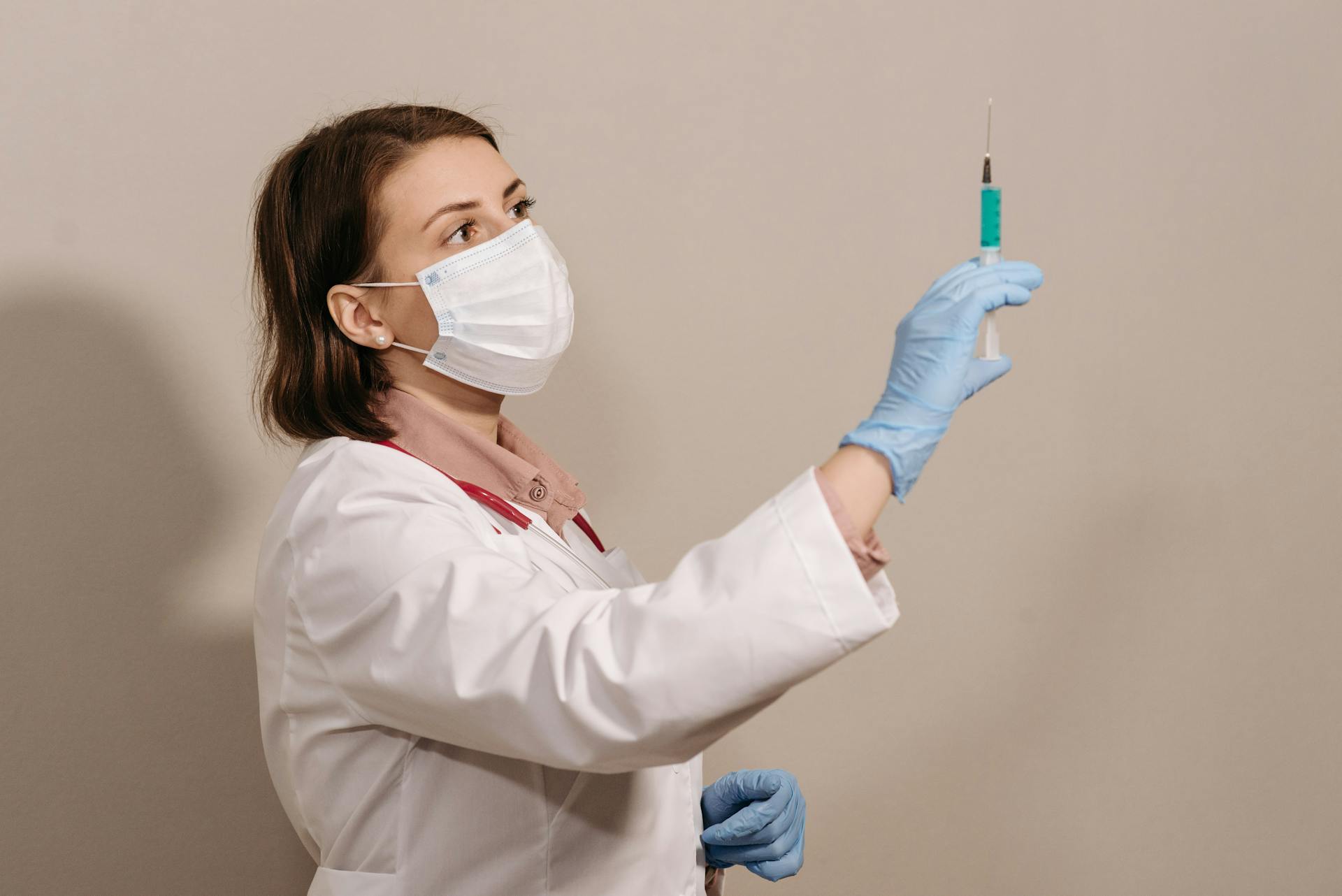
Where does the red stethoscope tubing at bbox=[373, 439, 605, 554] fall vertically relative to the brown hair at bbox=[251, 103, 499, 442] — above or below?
below

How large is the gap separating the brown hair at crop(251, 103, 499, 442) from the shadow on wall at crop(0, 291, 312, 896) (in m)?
0.46

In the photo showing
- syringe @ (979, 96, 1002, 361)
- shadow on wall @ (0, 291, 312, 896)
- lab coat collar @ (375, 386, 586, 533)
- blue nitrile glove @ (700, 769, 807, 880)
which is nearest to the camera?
syringe @ (979, 96, 1002, 361)

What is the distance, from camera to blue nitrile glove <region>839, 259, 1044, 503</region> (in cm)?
93

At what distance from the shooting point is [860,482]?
90 cm

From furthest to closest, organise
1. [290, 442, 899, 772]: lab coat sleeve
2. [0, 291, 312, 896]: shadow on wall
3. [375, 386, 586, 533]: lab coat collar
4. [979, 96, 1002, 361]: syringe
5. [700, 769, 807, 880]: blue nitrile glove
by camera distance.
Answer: [0, 291, 312, 896]: shadow on wall → [700, 769, 807, 880]: blue nitrile glove → [375, 386, 586, 533]: lab coat collar → [979, 96, 1002, 361]: syringe → [290, 442, 899, 772]: lab coat sleeve

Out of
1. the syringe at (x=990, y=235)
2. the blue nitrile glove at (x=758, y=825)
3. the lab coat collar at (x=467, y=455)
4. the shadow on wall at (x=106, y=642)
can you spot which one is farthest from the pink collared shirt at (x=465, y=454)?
the shadow on wall at (x=106, y=642)

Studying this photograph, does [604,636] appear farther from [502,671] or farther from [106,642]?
[106,642]

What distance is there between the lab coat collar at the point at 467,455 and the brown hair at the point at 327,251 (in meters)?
0.02

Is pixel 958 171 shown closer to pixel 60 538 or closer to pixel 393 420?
pixel 393 420

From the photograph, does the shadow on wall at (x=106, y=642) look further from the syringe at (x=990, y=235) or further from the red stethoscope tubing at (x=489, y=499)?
the syringe at (x=990, y=235)

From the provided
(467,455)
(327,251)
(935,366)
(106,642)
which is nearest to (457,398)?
(467,455)

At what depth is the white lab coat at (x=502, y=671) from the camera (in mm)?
834

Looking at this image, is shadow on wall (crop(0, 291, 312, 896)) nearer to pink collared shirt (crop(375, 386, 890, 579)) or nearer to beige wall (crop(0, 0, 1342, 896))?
beige wall (crop(0, 0, 1342, 896))

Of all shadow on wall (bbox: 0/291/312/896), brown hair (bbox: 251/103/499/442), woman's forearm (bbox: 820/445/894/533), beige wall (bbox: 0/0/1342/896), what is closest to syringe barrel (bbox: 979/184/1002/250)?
woman's forearm (bbox: 820/445/894/533)
